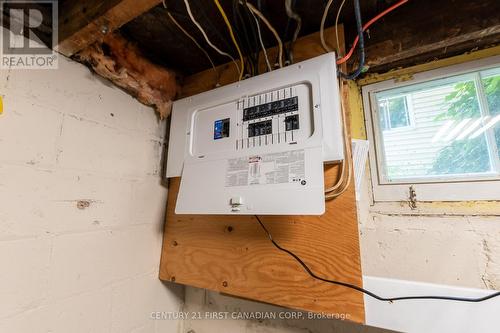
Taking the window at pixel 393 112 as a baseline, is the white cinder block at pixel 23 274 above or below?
Result: below

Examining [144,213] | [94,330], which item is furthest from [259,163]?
[94,330]

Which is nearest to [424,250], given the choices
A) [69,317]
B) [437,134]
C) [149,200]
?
[437,134]

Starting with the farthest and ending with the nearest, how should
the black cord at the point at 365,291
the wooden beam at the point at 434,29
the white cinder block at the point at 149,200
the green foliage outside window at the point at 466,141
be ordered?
the white cinder block at the point at 149,200 < the green foliage outside window at the point at 466,141 < the wooden beam at the point at 434,29 < the black cord at the point at 365,291

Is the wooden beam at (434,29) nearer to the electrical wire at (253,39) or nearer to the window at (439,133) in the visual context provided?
the window at (439,133)

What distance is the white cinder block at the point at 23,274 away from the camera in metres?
0.58

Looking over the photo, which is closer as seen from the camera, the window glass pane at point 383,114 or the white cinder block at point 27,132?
the white cinder block at point 27,132

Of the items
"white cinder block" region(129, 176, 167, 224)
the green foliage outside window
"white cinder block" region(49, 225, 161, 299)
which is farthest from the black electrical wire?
"white cinder block" region(49, 225, 161, 299)

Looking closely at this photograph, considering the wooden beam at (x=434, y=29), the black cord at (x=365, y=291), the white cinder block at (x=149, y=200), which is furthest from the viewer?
the white cinder block at (x=149, y=200)

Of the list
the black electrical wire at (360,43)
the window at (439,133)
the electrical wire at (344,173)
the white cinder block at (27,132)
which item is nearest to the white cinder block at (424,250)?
the window at (439,133)

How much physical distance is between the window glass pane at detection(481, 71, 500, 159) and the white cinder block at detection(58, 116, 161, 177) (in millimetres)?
1265

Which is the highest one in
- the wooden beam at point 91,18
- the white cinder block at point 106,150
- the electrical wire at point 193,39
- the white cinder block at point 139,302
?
the electrical wire at point 193,39

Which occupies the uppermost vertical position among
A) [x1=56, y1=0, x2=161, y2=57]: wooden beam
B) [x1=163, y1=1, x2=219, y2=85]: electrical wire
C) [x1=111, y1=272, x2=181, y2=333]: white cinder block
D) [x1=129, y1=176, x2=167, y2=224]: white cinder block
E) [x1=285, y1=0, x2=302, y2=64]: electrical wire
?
[x1=163, y1=1, x2=219, y2=85]: electrical wire

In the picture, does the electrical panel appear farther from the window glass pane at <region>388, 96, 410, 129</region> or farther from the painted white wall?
the window glass pane at <region>388, 96, 410, 129</region>

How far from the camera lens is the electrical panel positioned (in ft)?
2.10
